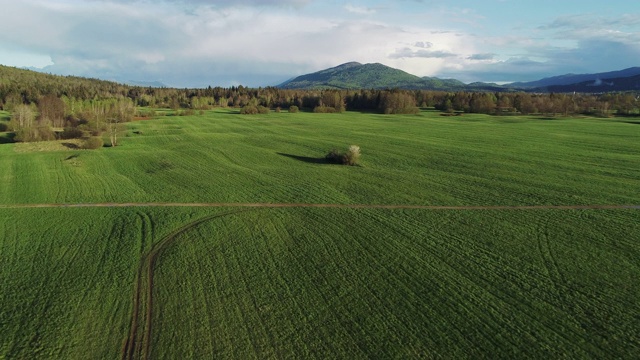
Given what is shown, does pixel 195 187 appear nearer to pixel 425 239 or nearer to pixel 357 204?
pixel 357 204

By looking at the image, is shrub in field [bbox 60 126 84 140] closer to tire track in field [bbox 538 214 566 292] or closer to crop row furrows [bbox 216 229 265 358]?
crop row furrows [bbox 216 229 265 358]

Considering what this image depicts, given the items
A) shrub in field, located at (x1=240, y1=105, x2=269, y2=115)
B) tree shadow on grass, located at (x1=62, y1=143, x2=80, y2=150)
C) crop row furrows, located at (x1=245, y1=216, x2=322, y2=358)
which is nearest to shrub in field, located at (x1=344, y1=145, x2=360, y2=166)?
crop row furrows, located at (x1=245, y1=216, x2=322, y2=358)

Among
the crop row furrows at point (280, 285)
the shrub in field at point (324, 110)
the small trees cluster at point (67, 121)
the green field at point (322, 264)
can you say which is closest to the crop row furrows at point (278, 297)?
the crop row furrows at point (280, 285)

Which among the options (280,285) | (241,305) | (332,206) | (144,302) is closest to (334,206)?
(332,206)

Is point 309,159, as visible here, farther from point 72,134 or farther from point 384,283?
point 72,134

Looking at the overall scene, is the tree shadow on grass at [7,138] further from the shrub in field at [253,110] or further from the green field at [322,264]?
the shrub in field at [253,110]

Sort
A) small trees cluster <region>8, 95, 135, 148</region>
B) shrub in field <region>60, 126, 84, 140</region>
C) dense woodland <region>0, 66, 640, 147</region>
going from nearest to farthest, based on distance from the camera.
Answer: small trees cluster <region>8, 95, 135, 148</region>, shrub in field <region>60, 126, 84, 140</region>, dense woodland <region>0, 66, 640, 147</region>

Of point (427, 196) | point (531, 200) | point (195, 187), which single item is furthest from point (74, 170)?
point (531, 200)

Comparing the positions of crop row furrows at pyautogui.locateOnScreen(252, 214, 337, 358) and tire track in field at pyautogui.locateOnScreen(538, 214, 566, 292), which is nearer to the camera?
crop row furrows at pyautogui.locateOnScreen(252, 214, 337, 358)
